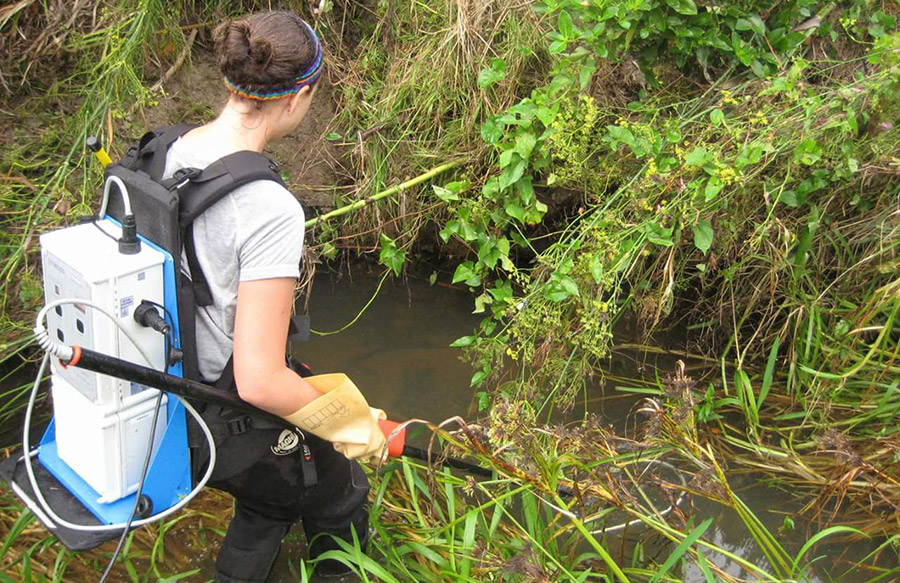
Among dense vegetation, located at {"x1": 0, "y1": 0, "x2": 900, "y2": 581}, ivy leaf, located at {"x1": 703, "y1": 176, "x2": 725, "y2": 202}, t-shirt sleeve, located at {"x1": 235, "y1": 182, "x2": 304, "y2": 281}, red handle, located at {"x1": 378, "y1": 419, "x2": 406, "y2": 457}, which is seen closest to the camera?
t-shirt sleeve, located at {"x1": 235, "y1": 182, "x2": 304, "y2": 281}

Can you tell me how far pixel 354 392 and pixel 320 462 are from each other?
30cm

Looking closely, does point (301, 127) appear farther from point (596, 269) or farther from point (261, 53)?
point (261, 53)

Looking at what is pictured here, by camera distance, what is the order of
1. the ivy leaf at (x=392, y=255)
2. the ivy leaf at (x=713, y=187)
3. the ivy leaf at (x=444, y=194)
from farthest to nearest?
the ivy leaf at (x=392, y=255)
the ivy leaf at (x=444, y=194)
the ivy leaf at (x=713, y=187)

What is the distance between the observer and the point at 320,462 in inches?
89.4

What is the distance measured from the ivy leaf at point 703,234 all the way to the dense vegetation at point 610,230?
0.07 meters

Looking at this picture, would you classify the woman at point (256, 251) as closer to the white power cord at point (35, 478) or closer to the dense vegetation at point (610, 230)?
the white power cord at point (35, 478)

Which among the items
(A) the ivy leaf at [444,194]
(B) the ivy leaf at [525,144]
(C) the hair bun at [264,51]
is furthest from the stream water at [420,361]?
(C) the hair bun at [264,51]

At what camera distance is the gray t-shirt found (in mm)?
1787

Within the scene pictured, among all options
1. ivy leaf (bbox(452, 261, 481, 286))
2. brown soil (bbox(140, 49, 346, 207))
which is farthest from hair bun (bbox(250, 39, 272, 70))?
brown soil (bbox(140, 49, 346, 207))

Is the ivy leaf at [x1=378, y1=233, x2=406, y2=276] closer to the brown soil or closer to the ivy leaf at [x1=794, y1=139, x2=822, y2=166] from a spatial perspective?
the brown soil

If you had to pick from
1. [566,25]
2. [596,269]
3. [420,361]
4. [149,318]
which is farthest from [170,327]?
[420,361]

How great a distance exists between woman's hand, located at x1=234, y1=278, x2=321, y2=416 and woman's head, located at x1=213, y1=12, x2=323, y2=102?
0.43m

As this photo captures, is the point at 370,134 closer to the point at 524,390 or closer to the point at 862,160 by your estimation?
the point at 524,390

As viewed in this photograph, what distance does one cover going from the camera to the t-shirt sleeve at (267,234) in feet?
5.84
